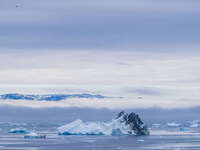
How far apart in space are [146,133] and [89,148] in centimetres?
4962

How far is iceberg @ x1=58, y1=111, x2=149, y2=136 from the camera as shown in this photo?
468 feet

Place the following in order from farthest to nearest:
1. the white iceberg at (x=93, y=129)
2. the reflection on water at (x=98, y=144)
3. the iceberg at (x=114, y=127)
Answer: the white iceberg at (x=93, y=129) < the iceberg at (x=114, y=127) < the reflection on water at (x=98, y=144)

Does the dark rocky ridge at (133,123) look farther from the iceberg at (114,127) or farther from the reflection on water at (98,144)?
the reflection on water at (98,144)

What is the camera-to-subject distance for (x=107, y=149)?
10156 centimetres

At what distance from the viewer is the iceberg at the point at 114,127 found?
143 m

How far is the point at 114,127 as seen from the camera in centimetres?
14750

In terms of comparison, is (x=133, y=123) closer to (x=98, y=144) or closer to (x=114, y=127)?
(x=114, y=127)

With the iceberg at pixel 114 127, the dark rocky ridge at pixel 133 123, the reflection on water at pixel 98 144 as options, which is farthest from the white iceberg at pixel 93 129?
the reflection on water at pixel 98 144

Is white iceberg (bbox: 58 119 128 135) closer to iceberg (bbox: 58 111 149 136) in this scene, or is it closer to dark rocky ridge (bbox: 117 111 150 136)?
iceberg (bbox: 58 111 149 136)

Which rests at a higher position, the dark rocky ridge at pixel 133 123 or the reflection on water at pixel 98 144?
the dark rocky ridge at pixel 133 123

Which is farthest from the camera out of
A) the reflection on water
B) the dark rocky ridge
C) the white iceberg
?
the white iceberg

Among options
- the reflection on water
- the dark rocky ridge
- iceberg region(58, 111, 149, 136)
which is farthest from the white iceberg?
the reflection on water

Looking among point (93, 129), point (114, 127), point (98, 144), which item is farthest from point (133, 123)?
point (98, 144)

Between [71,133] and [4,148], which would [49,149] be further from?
[71,133]
